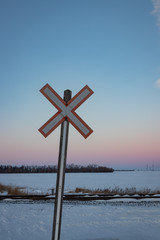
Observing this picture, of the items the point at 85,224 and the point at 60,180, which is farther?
the point at 85,224

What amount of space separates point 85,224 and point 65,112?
4.68 meters

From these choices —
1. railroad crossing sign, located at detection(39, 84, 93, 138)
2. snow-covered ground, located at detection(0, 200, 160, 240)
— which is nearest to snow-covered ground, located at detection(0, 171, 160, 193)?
snow-covered ground, located at detection(0, 200, 160, 240)

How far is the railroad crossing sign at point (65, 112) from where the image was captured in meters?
2.66

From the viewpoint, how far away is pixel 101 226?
6156 mm

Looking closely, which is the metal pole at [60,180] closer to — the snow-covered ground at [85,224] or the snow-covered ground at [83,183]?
the snow-covered ground at [85,224]

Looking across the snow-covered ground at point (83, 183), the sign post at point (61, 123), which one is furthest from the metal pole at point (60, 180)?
the snow-covered ground at point (83, 183)

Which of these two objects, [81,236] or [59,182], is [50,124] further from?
[81,236]

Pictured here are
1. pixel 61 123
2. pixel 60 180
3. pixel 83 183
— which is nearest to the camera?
pixel 60 180

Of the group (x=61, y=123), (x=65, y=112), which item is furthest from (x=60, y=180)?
(x=65, y=112)

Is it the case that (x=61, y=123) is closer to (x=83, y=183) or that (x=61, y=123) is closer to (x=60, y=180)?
(x=60, y=180)

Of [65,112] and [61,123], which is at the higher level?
[65,112]

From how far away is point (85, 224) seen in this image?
6355 mm

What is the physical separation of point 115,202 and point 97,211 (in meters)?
2.55

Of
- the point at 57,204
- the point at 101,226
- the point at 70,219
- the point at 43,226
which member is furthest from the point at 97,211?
the point at 57,204
